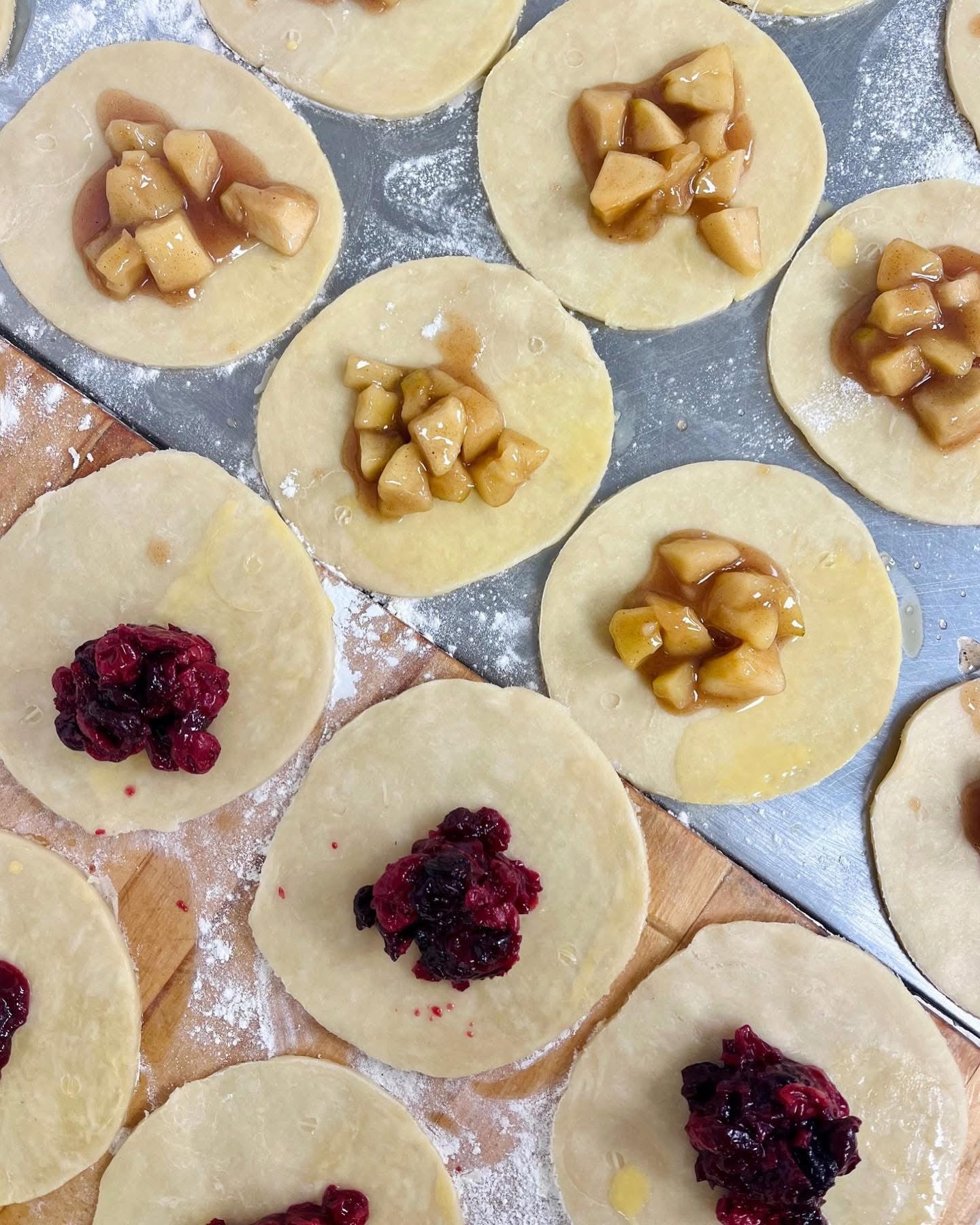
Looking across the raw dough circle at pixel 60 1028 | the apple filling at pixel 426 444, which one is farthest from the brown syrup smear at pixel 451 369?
the raw dough circle at pixel 60 1028

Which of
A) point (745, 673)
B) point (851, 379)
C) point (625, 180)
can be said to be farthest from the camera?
point (851, 379)

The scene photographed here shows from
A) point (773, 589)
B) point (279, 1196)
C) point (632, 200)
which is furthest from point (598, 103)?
point (279, 1196)

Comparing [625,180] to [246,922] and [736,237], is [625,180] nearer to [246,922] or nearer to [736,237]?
[736,237]

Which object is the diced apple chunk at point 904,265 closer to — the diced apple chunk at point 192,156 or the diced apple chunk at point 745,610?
the diced apple chunk at point 745,610

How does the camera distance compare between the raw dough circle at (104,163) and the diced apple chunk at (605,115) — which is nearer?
the diced apple chunk at (605,115)

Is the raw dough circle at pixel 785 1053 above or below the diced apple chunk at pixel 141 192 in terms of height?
below

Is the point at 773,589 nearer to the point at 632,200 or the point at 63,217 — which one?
the point at 632,200

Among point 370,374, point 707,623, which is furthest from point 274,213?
point 707,623

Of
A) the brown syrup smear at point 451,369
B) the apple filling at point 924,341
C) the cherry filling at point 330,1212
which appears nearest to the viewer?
the cherry filling at point 330,1212
